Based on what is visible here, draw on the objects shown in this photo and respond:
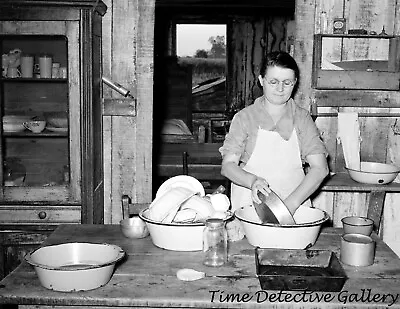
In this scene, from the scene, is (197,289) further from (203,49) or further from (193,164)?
(203,49)

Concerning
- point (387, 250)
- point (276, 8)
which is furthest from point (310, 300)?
point (276, 8)

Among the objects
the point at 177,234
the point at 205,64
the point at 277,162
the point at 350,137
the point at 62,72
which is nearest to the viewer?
the point at 177,234

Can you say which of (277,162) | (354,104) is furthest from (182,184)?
(354,104)

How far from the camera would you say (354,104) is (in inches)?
168

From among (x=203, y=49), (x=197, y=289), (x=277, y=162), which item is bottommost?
(x=197, y=289)

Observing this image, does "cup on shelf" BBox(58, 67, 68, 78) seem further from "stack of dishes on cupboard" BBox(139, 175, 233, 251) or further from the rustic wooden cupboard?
"stack of dishes on cupboard" BBox(139, 175, 233, 251)

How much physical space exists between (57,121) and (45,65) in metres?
0.37

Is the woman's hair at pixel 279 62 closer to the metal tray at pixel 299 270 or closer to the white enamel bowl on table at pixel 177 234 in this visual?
the white enamel bowl on table at pixel 177 234

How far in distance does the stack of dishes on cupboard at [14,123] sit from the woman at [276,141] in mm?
1554

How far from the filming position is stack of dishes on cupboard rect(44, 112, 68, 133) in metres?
3.86

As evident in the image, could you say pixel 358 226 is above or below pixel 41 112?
below

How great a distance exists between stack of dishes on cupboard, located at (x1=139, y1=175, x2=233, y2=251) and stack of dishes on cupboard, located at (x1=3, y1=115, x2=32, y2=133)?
1672mm

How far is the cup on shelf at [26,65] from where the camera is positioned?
3.88 meters

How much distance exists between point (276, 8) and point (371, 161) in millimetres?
4155
